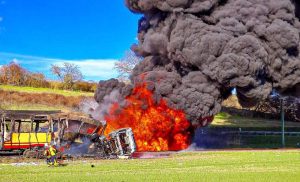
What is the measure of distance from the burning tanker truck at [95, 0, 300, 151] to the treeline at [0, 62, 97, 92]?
41.4 m

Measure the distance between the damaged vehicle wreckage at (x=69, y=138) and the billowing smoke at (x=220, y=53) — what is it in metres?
6.80

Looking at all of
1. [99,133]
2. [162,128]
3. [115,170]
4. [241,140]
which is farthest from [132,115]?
[241,140]

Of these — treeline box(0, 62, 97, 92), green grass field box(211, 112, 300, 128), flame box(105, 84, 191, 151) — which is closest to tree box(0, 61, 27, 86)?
treeline box(0, 62, 97, 92)

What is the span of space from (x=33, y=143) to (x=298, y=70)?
20.1m

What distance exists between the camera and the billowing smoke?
106 ft

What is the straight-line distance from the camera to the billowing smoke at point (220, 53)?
3228 cm

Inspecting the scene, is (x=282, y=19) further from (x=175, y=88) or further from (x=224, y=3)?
(x=175, y=88)

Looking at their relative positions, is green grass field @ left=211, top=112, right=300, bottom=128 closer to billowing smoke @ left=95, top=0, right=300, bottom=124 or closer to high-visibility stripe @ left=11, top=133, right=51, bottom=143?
billowing smoke @ left=95, top=0, right=300, bottom=124

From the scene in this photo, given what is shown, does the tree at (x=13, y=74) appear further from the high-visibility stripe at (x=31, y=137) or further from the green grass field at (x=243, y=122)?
the high-visibility stripe at (x=31, y=137)

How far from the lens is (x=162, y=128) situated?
111ft

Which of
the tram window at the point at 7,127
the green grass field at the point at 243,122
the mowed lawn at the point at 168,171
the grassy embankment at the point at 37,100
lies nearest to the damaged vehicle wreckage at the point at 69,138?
the tram window at the point at 7,127

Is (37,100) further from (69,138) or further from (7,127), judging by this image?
(69,138)

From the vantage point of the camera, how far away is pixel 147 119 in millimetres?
33781

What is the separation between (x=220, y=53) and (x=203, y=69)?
5.47ft
